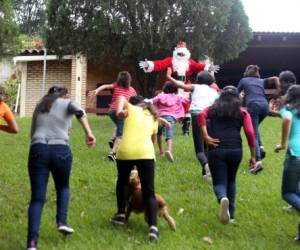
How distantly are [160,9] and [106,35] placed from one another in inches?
63.8

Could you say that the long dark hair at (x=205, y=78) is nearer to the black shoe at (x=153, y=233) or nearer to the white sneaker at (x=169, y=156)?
the white sneaker at (x=169, y=156)

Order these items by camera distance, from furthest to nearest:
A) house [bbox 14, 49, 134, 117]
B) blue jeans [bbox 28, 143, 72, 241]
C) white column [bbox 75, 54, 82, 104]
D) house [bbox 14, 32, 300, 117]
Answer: house [bbox 14, 49, 134, 117] → white column [bbox 75, 54, 82, 104] → house [bbox 14, 32, 300, 117] → blue jeans [bbox 28, 143, 72, 241]

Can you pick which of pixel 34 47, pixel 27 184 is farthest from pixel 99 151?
pixel 34 47

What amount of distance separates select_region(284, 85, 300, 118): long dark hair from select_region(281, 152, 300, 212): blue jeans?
487 mm

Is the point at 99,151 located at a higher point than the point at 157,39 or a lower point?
lower

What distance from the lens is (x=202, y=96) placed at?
26.8 feet

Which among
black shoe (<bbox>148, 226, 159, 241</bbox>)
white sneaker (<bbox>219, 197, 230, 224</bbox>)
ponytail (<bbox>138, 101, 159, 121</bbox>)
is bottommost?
black shoe (<bbox>148, 226, 159, 241</bbox>)

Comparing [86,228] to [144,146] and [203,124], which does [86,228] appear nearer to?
[144,146]

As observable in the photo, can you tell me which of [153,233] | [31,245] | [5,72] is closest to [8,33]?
[153,233]

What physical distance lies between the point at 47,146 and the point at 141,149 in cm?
105

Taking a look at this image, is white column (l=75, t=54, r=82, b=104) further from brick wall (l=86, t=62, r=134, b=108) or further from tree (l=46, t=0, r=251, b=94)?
tree (l=46, t=0, r=251, b=94)

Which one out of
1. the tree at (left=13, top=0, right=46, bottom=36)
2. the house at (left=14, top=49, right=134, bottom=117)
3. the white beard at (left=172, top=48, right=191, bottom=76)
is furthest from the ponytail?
the tree at (left=13, top=0, right=46, bottom=36)

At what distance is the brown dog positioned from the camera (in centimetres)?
622

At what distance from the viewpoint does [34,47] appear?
862 inches
